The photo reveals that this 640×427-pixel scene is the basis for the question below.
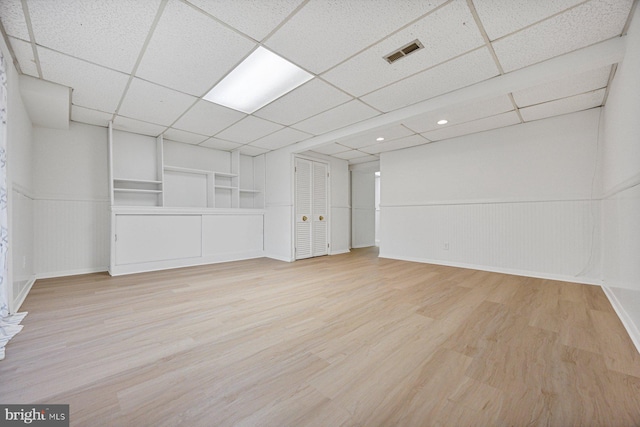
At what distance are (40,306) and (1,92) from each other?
1.94 metres

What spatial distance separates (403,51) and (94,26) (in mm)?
2453

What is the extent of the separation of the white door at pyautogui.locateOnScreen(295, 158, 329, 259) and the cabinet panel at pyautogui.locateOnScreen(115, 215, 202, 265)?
6.36 feet

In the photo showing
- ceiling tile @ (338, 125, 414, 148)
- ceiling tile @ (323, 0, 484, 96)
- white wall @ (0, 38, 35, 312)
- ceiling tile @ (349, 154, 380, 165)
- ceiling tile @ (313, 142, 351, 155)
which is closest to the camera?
ceiling tile @ (323, 0, 484, 96)

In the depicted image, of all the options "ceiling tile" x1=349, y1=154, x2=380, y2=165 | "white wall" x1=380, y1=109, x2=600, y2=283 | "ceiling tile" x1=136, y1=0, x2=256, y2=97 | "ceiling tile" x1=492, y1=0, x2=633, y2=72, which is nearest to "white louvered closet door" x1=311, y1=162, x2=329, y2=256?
"ceiling tile" x1=349, y1=154, x2=380, y2=165

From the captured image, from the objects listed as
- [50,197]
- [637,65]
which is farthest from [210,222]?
[637,65]

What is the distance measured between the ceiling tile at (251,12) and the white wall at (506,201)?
3786 millimetres

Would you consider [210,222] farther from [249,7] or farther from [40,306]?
[249,7]

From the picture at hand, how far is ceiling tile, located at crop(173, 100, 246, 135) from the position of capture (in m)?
3.31

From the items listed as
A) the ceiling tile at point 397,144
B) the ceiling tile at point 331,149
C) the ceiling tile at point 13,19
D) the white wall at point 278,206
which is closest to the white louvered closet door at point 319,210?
the ceiling tile at point 331,149

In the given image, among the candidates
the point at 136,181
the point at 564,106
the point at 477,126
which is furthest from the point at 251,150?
the point at 564,106

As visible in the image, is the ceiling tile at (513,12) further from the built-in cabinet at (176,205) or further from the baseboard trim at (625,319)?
the built-in cabinet at (176,205)

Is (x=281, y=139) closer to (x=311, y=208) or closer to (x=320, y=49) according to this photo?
(x=311, y=208)

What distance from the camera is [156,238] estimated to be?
4152mm

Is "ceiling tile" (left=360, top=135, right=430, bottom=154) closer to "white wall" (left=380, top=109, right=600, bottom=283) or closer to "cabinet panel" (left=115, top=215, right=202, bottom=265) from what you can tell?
"white wall" (left=380, top=109, right=600, bottom=283)
